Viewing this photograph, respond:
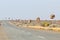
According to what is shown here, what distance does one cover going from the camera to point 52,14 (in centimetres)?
7131

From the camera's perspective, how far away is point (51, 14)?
7112 centimetres

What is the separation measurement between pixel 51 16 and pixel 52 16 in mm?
296

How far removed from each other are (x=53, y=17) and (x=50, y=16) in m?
0.93

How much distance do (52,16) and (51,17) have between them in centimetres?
50

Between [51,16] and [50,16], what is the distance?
0.30m

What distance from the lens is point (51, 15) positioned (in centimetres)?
7044

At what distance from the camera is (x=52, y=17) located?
7000cm

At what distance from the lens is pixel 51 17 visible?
6994 cm

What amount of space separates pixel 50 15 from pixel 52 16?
33.1 inches

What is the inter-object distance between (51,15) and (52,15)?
1.48 ft

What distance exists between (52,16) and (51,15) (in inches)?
18.8

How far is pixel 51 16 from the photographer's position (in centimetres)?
7019

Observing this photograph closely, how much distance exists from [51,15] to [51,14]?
0.76 metres

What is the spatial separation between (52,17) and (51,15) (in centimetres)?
78
